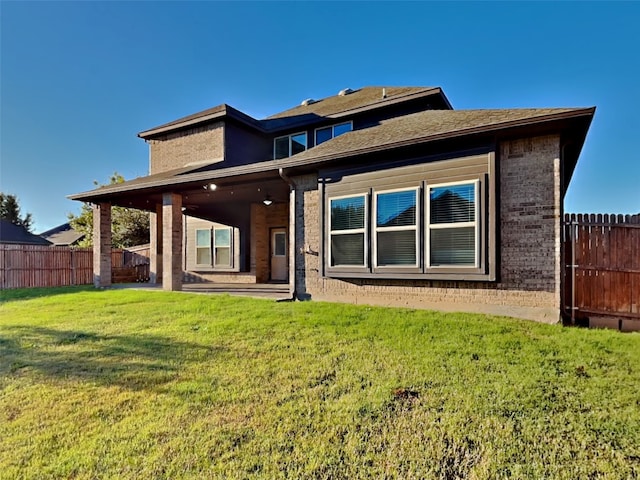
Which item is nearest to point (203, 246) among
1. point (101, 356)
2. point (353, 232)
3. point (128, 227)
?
→ point (353, 232)

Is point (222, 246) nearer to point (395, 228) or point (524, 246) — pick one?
point (395, 228)

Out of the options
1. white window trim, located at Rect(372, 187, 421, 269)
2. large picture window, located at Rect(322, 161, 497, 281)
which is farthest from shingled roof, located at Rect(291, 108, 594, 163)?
white window trim, located at Rect(372, 187, 421, 269)

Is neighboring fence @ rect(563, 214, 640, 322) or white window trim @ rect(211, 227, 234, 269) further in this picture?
white window trim @ rect(211, 227, 234, 269)

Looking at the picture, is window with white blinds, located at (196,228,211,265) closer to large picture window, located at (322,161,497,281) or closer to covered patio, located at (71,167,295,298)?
covered patio, located at (71,167,295,298)

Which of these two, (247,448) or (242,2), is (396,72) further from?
(247,448)

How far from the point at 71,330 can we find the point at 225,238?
8275 mm

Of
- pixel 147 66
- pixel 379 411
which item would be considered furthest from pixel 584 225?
pixel 147 66

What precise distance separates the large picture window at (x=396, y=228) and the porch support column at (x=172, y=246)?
631 centimetres

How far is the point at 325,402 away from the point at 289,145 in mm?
11553

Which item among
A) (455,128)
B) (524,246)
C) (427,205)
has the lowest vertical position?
(524,246)

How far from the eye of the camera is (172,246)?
33.4ft

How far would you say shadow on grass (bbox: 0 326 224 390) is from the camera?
380 cm

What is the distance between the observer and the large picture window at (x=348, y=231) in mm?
7152

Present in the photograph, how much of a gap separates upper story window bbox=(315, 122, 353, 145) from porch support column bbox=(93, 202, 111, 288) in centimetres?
785
